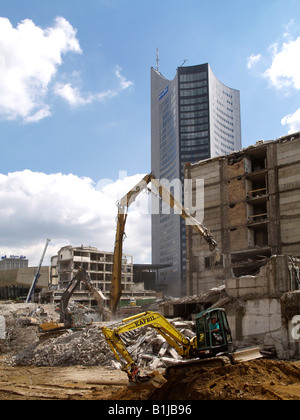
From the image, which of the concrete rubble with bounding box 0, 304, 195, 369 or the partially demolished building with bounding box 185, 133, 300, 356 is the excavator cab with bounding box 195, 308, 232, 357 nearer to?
the concrete rubble with bounding box 0, 304, 195, 369

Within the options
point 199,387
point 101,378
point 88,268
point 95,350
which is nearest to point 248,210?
point 95,350

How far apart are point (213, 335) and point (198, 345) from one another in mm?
633

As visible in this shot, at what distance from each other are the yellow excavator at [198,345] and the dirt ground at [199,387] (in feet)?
0.89

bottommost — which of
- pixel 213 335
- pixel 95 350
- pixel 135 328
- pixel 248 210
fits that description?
pixel 95 350

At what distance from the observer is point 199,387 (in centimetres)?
1077

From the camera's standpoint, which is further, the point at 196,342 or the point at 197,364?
the point at 196,342

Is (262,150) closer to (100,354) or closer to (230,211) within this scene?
(230,211)

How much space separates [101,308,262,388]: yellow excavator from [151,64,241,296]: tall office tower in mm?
120654

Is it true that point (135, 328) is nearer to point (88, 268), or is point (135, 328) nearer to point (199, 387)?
point (199, 387)

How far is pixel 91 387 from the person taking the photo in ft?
48.5

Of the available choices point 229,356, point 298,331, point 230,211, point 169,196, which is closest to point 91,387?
point 229,356

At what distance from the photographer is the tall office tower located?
143 metres

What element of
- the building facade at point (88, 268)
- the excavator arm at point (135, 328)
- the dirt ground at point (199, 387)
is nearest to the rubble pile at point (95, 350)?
the dirt ground at point (199, 387)

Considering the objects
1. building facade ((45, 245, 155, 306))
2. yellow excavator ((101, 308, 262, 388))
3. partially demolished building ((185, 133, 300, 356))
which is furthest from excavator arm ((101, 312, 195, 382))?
building facade ((45, 245, 155, 306))
